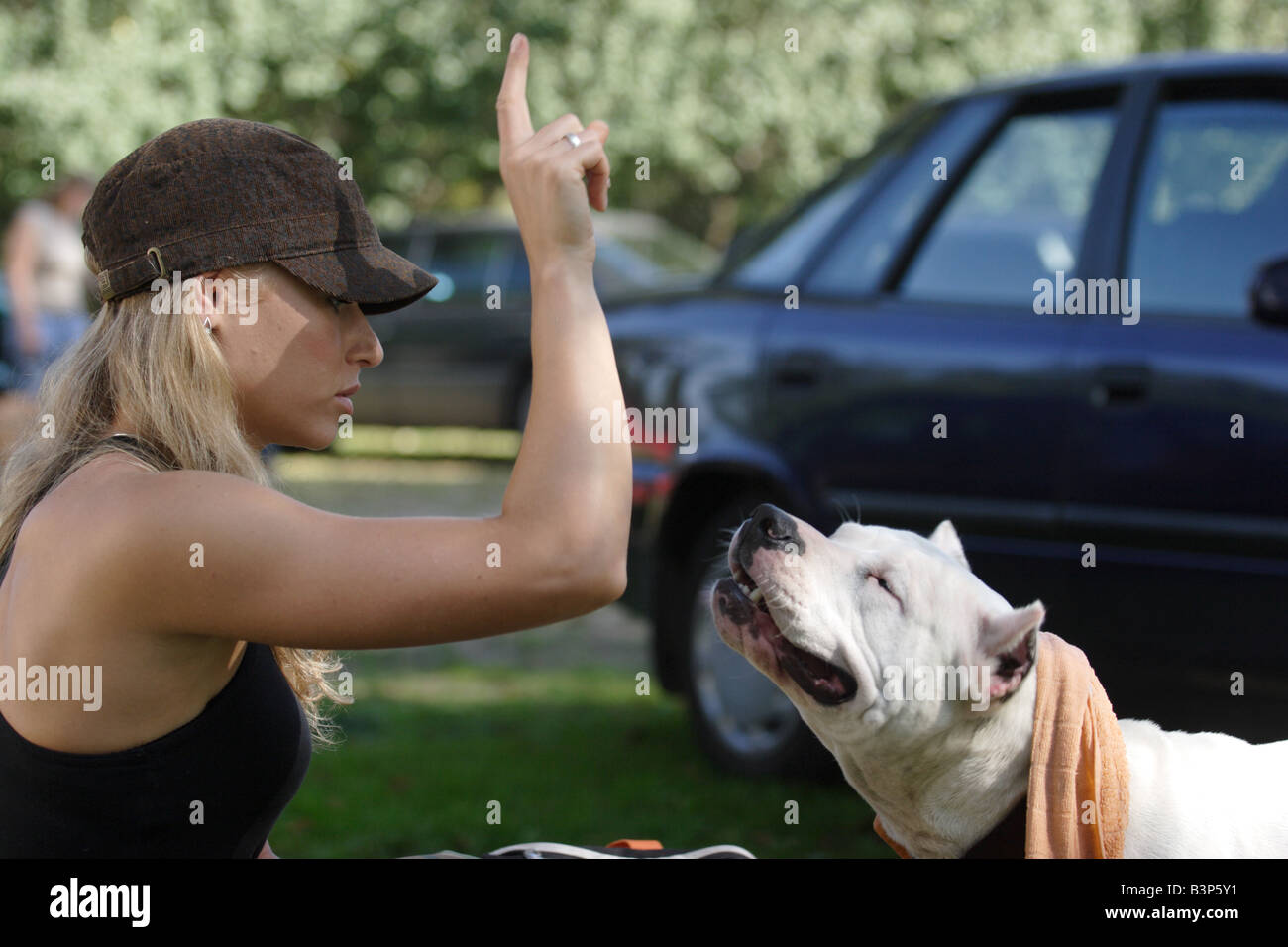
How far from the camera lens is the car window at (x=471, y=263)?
1483cm

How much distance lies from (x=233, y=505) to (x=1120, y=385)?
2.86 m

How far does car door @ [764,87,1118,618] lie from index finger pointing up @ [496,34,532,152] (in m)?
2.60

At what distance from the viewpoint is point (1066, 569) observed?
3926 mm

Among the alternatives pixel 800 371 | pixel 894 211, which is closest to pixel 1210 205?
pixel 894 211

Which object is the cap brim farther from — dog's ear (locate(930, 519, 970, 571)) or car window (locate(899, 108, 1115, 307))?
car window (locate(899, 108, 1115, 307))

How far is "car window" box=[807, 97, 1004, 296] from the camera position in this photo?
4727 mm

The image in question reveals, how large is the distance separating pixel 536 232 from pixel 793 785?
11.4 feet

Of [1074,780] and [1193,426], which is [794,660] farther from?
[1193,426]

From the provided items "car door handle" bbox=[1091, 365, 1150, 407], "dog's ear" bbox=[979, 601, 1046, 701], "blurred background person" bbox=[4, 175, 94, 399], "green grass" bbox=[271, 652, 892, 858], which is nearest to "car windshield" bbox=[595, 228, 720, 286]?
"blurred background person" bbox=[4, 175, 94, 399]

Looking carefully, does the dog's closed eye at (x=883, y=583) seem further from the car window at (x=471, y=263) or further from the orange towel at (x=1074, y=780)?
the car window at (x=471, y=263)

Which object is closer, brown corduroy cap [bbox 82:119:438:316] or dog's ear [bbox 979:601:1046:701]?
brown corduroy cap [bbox 82:119:438:316]
